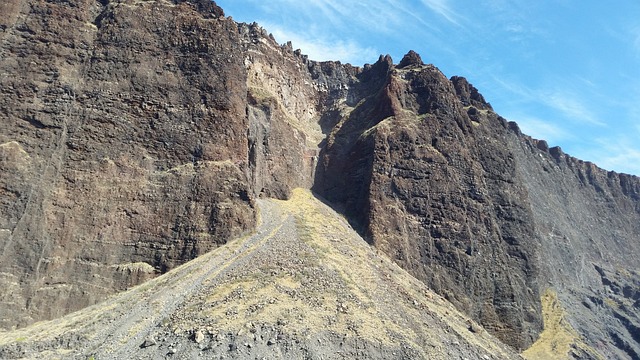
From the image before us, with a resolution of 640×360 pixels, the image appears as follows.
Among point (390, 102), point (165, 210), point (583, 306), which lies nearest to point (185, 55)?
point (165, 210)

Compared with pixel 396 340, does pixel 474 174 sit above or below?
above

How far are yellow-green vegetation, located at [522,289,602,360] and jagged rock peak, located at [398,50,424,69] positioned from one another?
47.8 metres

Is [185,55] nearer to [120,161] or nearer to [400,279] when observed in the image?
[120,161]

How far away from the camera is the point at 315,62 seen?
396 feet

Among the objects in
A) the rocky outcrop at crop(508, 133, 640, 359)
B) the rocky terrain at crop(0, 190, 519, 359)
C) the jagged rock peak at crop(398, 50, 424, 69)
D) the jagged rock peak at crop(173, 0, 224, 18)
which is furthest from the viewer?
the jagged rock peak at crop(398, 50, 424, 69)

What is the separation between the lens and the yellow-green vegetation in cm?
8000

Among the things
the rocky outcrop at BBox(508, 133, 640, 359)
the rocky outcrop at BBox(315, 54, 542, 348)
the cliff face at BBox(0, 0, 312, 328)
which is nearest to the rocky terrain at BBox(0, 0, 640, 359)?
the cliff face at BBox(0, 0, 312, 328)

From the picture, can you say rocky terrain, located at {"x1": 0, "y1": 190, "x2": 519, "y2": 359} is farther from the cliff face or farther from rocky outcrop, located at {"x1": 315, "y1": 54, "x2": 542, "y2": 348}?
rocky outcrop, located at {"x1": 315, "y1": 54, "x2": 542, "y2": 348}

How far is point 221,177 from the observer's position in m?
68.1

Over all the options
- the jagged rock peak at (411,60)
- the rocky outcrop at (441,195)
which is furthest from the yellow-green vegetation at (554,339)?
the jagged rock peak at (411,60)

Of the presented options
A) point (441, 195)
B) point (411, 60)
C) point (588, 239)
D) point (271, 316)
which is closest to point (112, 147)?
point (271, 316)

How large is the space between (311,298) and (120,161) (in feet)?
92.9

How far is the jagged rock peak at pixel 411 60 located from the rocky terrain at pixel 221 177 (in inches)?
11.9

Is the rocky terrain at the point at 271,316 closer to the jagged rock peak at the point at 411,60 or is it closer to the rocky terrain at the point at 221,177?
the rocky terrain at the point at 221,177
